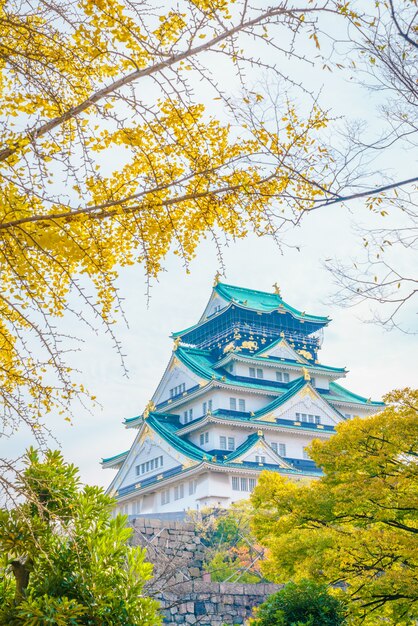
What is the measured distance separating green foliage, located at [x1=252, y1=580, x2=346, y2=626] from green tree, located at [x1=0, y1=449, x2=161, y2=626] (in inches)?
155

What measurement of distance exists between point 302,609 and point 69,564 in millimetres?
4676

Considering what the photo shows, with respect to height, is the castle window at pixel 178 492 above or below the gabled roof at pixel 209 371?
below

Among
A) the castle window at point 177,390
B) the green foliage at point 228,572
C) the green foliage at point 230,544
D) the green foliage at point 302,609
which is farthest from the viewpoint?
the castle window at point 177,390

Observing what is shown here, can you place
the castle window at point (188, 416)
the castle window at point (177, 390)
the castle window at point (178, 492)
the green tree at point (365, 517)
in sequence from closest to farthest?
the green tree at point (365, 517), the castle window at point (178, 492), the castle window at point (188, 416), the castle window at point (177, 390)

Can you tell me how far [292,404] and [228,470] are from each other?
576 centimetres

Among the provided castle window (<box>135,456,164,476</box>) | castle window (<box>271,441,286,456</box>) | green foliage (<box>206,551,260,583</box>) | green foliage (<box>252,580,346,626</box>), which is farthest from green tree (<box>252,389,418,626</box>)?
castle window (<box>271,441,286,456</box>)

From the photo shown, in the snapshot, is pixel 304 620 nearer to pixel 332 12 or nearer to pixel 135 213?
pixel 135 213

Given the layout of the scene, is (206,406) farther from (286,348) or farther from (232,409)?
(286,348)

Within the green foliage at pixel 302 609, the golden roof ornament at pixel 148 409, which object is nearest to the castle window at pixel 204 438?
the golden roof ornament at pixel 148 409

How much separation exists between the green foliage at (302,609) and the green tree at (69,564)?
3934 millimetres

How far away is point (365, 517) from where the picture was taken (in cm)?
1094

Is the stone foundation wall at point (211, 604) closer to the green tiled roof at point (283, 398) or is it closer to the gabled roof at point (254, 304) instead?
the green tiled roof at point (283, 398)

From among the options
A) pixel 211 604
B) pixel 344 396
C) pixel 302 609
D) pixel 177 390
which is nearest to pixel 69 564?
pixel 302 609

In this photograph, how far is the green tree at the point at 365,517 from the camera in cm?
996
